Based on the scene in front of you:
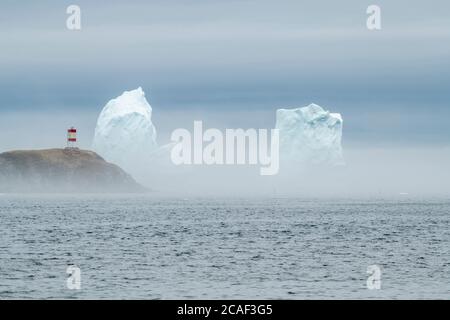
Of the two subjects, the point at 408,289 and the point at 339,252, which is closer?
the point at 408,289

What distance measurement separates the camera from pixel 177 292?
2048 inches

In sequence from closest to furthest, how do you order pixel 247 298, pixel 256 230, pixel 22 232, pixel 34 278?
1. pixel 247 298
2. pixel 34 278
3. pixel 22 232
4. pixel 256 230

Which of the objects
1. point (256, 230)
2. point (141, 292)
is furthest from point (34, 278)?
point (256, 230)

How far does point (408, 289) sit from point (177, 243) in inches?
1499

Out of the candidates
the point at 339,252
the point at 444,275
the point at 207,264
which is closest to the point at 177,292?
the point at 207,264

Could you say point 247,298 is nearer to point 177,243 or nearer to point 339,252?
point 339,252

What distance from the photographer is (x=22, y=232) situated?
344 feet
